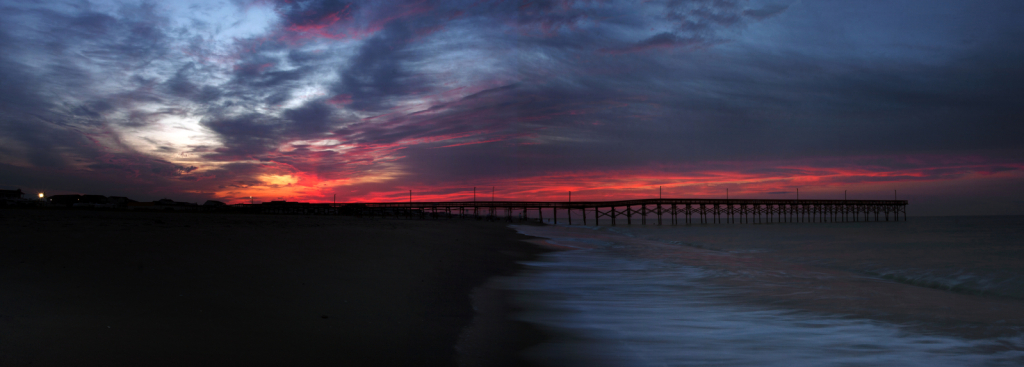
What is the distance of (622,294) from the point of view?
8.95m

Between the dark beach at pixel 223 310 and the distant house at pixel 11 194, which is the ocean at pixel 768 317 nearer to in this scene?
the dark beach at pixel 223 310

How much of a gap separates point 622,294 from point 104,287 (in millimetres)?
7826

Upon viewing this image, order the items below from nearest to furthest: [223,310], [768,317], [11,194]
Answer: [223,310], [768,317], [11,194]

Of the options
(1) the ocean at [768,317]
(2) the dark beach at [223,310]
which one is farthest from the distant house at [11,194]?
(1) the ocean at [768,317]

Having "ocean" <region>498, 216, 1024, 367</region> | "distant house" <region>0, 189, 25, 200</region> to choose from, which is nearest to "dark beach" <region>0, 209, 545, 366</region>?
"ocean" <region>498, 216, 1024, 367</region>

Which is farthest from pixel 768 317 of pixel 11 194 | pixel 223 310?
pixel 11 194

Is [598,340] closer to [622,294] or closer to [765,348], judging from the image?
[765,348]

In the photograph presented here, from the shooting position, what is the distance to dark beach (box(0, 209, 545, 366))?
12.2 ft

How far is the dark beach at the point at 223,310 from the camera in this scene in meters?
3.72

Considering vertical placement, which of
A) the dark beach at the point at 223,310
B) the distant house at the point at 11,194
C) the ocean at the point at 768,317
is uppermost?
the distant house at the point at 11,194

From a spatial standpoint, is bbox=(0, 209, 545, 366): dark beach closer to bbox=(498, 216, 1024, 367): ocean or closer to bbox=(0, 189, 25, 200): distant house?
bbox=(498, 216, 1024, 367): ocean

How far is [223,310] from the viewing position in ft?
16.4

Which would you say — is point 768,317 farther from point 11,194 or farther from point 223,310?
point 11,194

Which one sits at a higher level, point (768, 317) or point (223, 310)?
point (223, 310)
